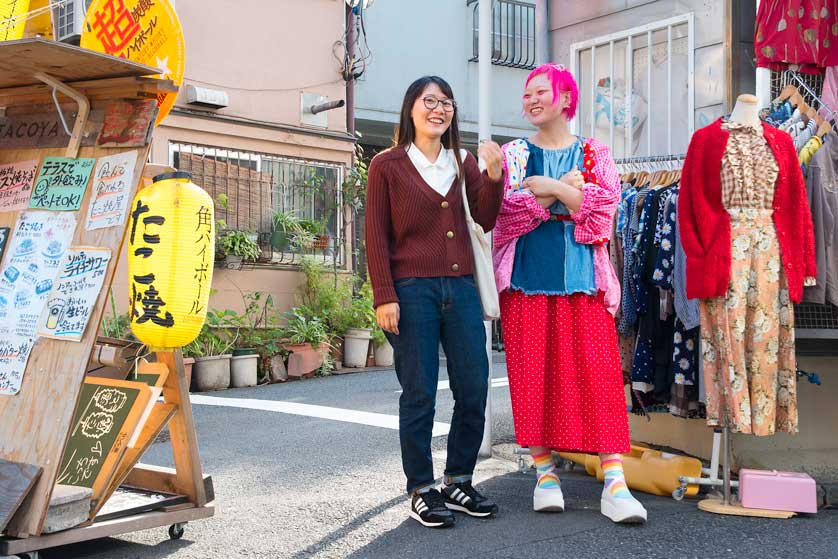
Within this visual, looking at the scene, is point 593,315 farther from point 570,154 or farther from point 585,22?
point 585,22

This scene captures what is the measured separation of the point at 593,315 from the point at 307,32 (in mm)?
9388

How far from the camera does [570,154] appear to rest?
4.36 meters

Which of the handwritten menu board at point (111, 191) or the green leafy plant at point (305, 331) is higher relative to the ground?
the handwritten menu board at point (111, 191)

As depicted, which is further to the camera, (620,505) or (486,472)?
(486,472)

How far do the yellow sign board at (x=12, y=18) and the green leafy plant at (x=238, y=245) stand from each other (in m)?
6.85

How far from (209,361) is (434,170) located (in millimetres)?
6455

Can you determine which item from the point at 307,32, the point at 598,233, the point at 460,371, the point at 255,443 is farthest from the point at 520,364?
the point at 307,32

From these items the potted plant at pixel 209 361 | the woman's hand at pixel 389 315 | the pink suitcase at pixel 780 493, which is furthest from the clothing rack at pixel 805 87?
the potted plant at pixel 209 361

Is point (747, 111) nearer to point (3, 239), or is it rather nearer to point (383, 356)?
point (3, 239)

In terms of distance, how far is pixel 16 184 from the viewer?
12.5 ft

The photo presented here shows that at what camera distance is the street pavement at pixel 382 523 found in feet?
12.1

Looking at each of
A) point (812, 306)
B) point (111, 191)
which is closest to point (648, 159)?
point (812, 306)

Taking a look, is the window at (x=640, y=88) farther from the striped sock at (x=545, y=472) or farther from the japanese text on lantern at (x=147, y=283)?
the japanese text on lantern at (x=147, y=283)

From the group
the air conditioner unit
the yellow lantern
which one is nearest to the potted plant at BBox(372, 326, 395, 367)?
the air conditioner unit
